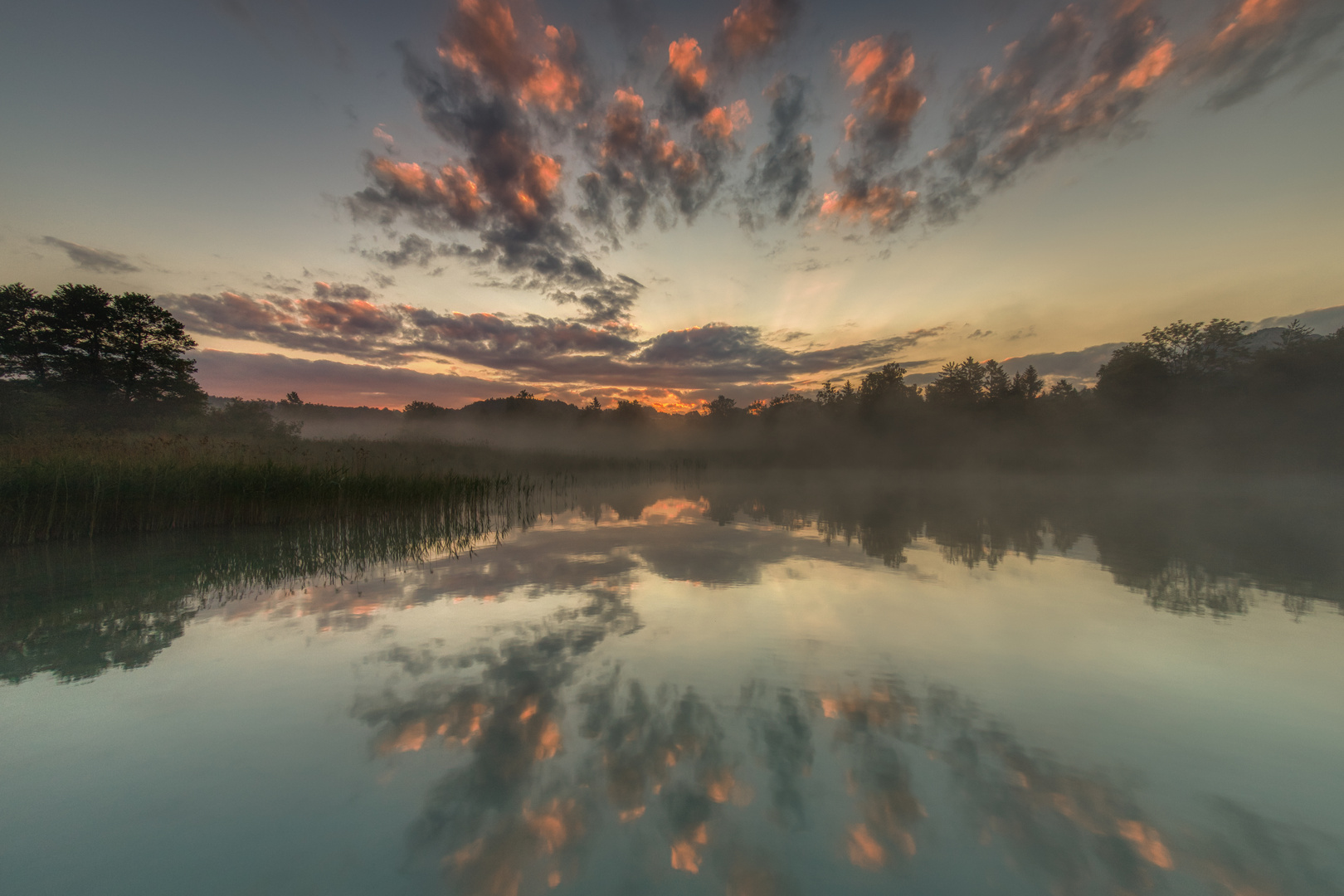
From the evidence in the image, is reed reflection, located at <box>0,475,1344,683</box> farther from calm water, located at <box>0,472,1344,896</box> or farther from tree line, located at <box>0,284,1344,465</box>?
tree line, located at <box>0,284,1344,465</box>

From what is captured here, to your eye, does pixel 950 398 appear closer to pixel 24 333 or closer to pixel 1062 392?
pixel 1062 392

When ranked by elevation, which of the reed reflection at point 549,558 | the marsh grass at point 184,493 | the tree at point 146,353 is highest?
the tree at point 146,353

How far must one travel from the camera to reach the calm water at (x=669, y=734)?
91.5 inches

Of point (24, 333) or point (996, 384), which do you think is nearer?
point (24, 333)

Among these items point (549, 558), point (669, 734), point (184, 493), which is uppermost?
point (184, 493)

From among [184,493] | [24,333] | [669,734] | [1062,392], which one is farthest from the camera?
[1062,392]

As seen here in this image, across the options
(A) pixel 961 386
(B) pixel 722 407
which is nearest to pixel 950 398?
(A) pixel 961 386

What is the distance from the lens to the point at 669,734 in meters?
3.47

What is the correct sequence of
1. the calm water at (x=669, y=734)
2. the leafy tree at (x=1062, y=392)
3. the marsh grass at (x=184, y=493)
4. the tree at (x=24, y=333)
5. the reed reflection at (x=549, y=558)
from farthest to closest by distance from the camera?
the leafy tree at (x=1062, y=392) < the tree at (x=24, y=333) < the marsh grass at (x=184, y=493) < the reed reflection at (x=549, y=558) < the calm water at (x=669, y=734)

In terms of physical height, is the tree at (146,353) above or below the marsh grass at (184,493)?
above

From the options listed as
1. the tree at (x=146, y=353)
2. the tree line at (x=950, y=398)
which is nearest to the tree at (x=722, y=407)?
the tree line at (x=950, y=398)

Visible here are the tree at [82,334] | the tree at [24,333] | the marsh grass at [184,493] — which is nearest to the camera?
the marsh grass at [184,493]

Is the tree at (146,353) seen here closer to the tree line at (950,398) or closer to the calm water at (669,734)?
the tree line at (950,398)

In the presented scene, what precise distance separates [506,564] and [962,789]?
789 centimetres
